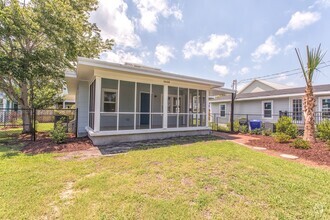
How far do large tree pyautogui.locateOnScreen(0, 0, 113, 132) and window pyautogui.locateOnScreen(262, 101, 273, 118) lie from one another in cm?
1589

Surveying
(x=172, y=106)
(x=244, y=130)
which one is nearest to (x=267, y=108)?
(x=244, y=130)

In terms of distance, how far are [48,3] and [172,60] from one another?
41.7 ft

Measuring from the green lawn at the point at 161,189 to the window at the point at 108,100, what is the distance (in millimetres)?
4772

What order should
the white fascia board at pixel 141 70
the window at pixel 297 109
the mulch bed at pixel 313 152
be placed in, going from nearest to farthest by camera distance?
1. the mulch bed at pixel 313 152
2. the white fascia board at pixel 141 70
3. the window at pixel 297 109

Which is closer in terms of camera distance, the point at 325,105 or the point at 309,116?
the point at 309,116

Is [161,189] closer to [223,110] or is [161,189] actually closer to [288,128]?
[288,128]

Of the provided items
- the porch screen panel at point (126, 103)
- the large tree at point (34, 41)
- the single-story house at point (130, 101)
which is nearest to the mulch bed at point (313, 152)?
the single-story house at point (130, 101)

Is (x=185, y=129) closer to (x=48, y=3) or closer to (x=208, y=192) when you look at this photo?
(x=208, y=192)

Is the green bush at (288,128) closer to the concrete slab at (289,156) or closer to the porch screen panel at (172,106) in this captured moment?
the concrete slab at (289,156)

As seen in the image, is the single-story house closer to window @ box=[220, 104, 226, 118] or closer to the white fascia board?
the white fascia board

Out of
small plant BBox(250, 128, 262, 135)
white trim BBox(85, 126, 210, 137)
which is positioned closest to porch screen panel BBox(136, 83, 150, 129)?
white trim BBox(85, 126, 210, 137)

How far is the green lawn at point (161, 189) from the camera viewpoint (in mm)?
2883

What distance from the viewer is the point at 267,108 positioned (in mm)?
15914

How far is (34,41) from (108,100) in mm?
5822
